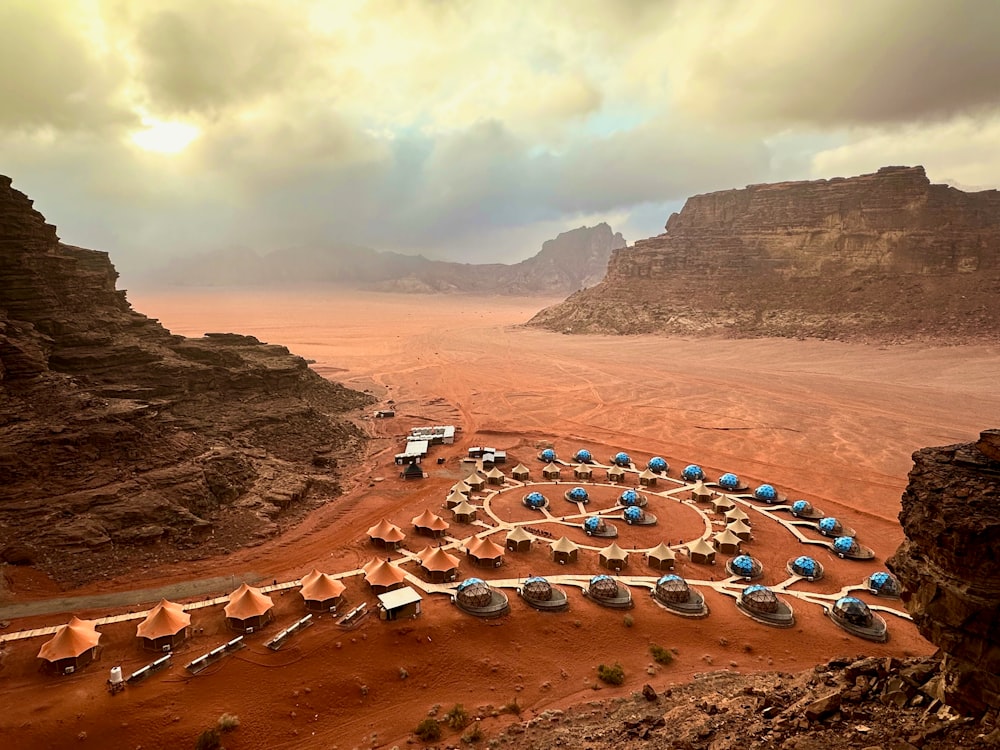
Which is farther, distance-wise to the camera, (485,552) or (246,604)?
(485,552)

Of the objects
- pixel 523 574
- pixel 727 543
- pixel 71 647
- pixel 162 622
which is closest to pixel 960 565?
pixel 523 574

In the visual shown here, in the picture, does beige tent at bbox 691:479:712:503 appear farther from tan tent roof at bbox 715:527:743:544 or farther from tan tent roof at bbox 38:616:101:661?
tan tent roof at bbox 38:616:101:661

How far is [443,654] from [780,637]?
603 inches

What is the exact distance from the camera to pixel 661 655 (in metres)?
22.1

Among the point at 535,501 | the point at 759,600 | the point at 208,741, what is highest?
the point at 535,501

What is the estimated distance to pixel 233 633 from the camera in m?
22.2

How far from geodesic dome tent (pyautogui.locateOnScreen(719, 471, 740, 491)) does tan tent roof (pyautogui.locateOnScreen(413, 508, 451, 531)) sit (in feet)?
73.1

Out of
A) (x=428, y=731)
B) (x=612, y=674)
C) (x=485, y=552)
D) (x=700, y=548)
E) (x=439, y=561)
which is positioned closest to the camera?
(x=428, y=731)

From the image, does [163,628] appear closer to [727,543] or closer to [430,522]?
[430,522]

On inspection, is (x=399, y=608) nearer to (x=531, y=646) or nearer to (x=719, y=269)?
(x=531, y=646)

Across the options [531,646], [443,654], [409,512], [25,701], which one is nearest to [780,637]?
[531,646]

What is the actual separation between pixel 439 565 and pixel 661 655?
11317 millimetres

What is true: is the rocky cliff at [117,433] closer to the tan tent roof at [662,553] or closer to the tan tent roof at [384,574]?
the tan tent roof at [384,574]

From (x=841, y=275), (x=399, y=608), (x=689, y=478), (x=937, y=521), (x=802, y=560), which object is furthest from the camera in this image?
(x=841, y=275)
